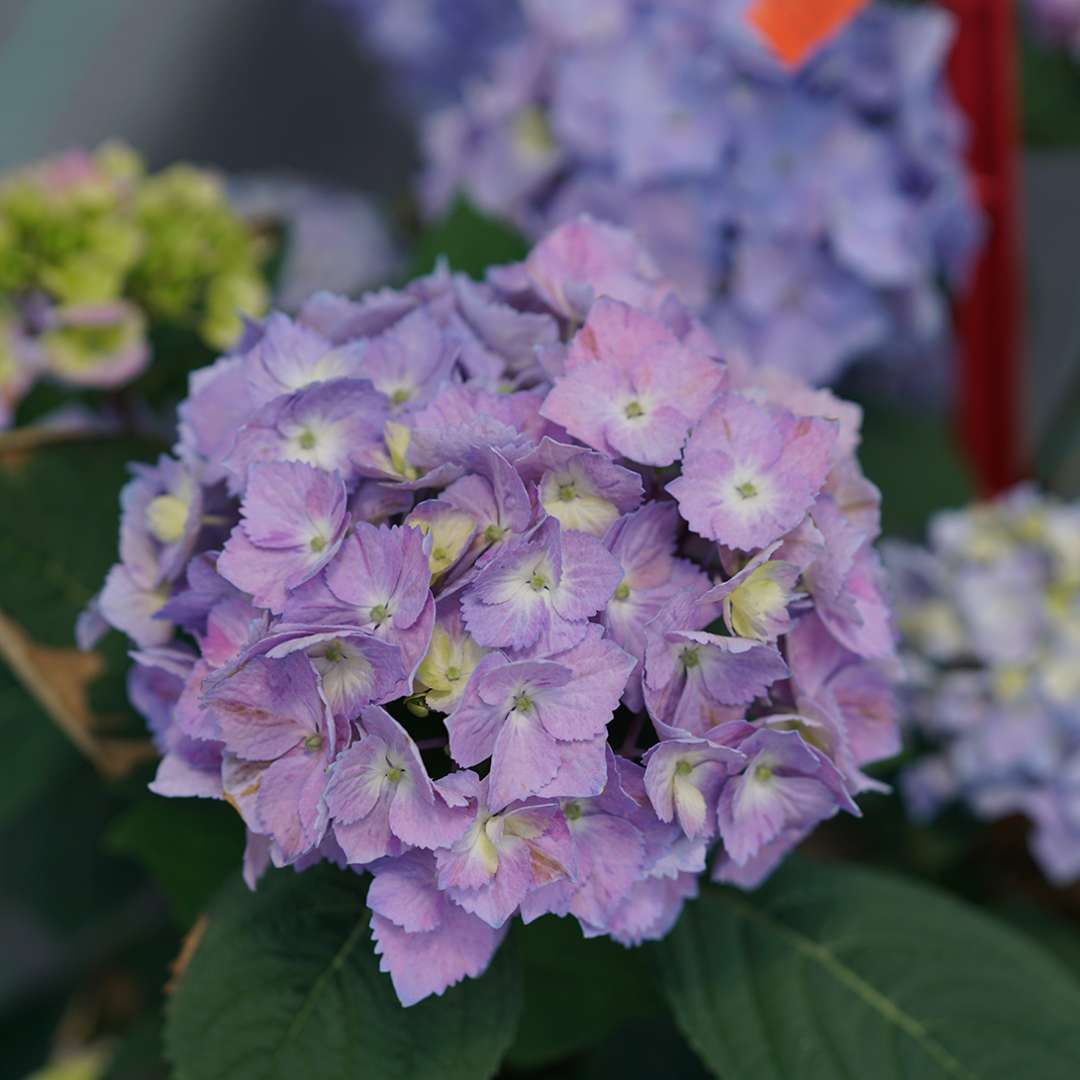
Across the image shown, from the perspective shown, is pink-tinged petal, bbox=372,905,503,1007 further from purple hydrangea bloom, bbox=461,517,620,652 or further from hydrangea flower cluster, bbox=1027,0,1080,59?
hydrangea flower cluster, bbox=1027,0,1080,59

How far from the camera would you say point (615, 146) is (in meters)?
0.86

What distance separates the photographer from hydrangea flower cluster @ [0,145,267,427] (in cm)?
75

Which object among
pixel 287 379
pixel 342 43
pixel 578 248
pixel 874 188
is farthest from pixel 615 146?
pixel 342 43

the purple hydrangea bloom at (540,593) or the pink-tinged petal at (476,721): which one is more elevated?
the purple hydrangea bloom at (540,593)

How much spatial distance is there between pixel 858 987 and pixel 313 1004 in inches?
10.4

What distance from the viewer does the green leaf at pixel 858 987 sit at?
582mm

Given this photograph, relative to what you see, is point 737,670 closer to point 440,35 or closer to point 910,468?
point 910,468

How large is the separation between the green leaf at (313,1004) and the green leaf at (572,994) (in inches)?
5.1

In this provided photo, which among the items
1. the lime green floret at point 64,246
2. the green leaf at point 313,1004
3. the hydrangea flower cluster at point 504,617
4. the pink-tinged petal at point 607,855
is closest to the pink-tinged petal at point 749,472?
the hydrangea flower cluster at point 504,617

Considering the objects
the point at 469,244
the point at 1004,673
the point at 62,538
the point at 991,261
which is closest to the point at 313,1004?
the point at 62,538

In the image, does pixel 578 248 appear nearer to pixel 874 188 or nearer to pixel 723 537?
pixel 723 537

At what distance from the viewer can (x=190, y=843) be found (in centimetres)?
66

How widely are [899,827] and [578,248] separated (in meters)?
0.61

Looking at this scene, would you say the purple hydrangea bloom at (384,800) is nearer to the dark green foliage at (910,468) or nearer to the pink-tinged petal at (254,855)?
the pink-tinged petal at (254,855)
